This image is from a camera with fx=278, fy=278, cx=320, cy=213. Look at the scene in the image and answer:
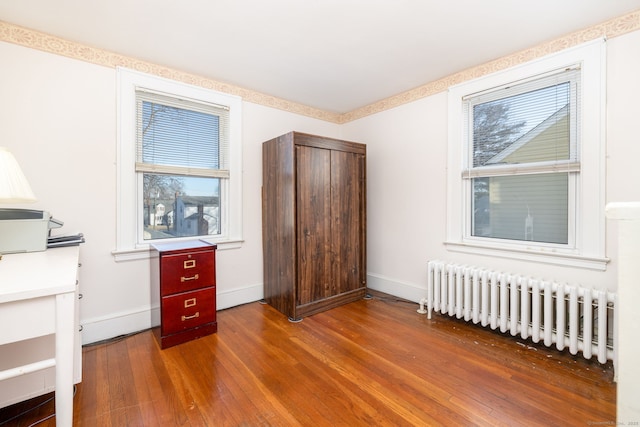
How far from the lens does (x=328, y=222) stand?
3.08m

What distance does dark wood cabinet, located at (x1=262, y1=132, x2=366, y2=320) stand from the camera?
2830 millimetres

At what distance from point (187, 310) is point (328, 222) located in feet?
5.22

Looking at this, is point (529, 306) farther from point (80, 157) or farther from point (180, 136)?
point (80, 157)

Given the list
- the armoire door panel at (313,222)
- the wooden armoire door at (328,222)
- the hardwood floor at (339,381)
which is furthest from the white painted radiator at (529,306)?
the armoire door panel at (313,222)

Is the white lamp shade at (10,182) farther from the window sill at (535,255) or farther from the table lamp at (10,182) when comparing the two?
the window sill at (535,255)

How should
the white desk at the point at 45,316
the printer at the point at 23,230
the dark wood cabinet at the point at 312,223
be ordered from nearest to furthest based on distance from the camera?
the white desk at the point at 45,316 → the printer at the point at 23,230 → the dark wood cabinet at the point at 312,223

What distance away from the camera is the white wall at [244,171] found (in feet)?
6.60

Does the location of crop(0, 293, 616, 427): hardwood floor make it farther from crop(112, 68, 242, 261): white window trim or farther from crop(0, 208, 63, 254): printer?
crop(0, 208, 63, 254): printer

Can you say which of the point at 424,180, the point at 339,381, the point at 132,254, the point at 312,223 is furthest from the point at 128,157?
the point at 424,180

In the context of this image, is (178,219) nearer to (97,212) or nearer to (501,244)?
(97,212)

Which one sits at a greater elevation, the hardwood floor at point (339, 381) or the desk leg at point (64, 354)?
the desk leg at point (64, 354)

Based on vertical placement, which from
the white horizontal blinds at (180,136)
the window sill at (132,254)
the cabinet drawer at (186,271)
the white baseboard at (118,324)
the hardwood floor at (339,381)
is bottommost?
the hardwood floor at (339,381)

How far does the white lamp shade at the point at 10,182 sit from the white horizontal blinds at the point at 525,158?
3.35 meters

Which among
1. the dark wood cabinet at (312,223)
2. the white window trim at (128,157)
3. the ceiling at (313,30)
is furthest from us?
the dark wood cabinet at (312,223)
